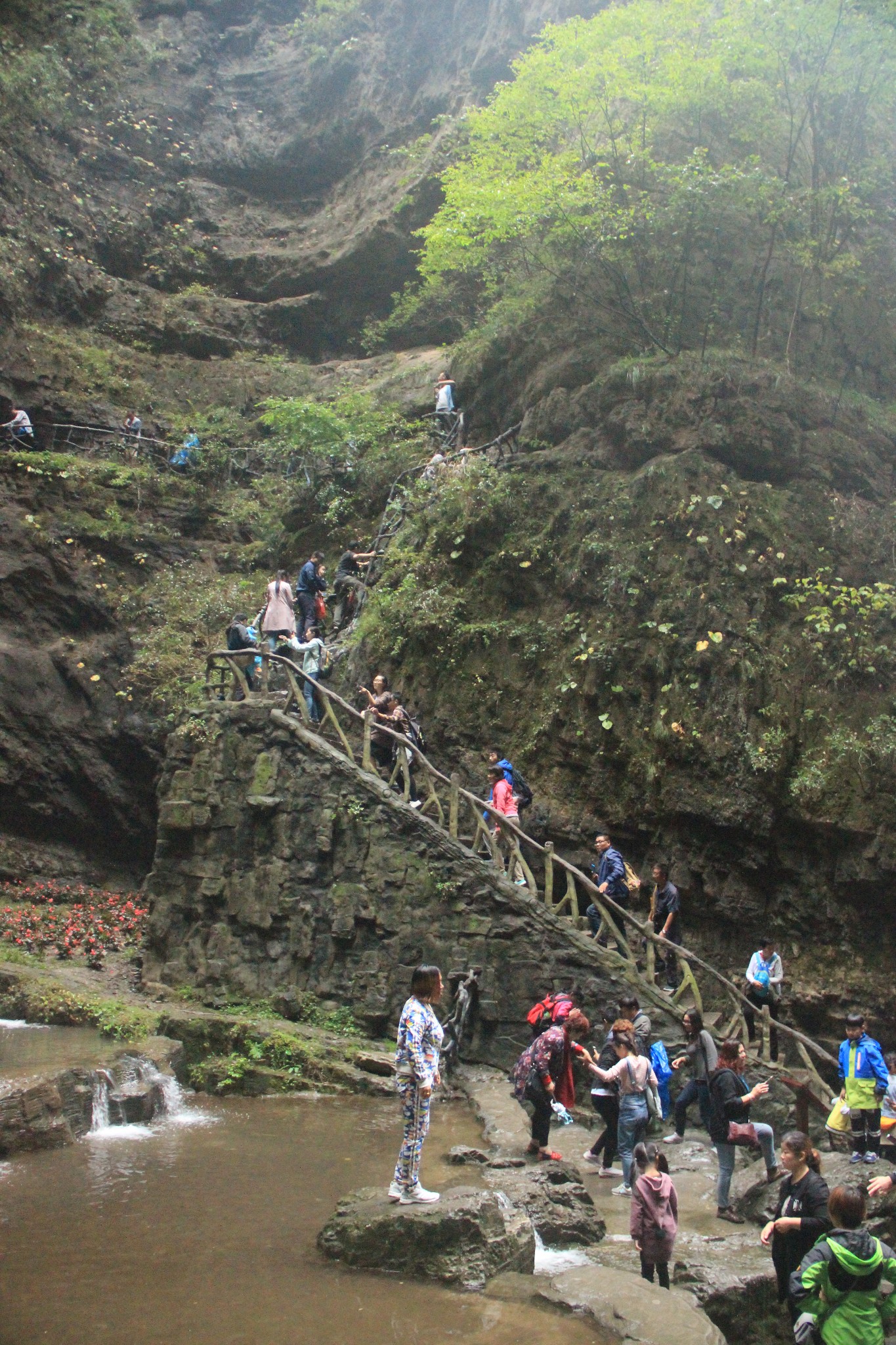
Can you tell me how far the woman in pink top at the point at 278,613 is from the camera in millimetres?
15445

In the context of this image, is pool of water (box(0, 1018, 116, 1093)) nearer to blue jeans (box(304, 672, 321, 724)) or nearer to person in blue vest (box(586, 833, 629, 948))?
blue jeans (box(304, 672, 321, 724))

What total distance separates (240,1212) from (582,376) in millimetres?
15185

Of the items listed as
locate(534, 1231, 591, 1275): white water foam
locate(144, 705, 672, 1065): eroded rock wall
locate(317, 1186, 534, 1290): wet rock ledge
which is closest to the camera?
locate(317, 1186, 534, 1290): wet rock ledge

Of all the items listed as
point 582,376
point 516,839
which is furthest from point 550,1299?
point 582,376

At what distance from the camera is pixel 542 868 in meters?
14.0

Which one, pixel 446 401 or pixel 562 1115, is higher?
pixel 446 401

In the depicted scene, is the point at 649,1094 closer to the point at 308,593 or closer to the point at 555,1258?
the point at 555,1258

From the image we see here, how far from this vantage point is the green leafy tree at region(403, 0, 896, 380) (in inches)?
679

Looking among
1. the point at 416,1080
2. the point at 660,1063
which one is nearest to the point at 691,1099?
the point at 660,1063

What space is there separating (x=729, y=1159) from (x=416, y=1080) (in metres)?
3.29

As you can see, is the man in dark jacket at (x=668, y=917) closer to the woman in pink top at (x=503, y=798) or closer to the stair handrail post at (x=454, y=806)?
the woman in pink top at (x=503, y=798)

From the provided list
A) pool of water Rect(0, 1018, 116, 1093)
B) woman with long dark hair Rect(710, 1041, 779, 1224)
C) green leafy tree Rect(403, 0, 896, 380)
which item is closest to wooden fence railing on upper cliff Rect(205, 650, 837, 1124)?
woman with long dark hair Rect(710, 1041, 779, 1224)

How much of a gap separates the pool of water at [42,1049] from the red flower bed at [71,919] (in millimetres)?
3463

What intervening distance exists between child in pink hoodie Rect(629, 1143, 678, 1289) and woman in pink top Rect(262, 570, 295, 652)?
1090 centimetres
